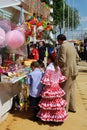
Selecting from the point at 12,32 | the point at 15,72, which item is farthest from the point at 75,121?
the point at 12,32

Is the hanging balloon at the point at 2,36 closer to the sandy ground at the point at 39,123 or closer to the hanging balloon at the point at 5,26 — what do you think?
the hanging balloon at the point at 5,26

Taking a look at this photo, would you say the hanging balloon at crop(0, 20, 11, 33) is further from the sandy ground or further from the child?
the sandy ground

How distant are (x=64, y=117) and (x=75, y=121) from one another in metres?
0.41

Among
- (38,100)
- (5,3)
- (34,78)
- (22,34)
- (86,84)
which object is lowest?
(86,84)

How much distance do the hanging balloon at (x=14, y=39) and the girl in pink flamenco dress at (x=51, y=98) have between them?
2.67 feet

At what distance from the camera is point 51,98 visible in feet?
24.3

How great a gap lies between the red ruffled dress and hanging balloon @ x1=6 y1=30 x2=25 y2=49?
0.86 m

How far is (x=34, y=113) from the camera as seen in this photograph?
26.2 ft

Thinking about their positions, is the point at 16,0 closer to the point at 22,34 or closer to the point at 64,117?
the point at 22,34

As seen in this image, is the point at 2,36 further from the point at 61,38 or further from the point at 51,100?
the point at 61,38

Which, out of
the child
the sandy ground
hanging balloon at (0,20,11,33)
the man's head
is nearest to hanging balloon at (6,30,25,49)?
hanging balloon at (0,20,11,33)

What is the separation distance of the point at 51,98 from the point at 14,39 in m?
1.42

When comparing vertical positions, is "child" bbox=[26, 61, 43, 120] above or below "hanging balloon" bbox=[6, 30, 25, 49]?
below

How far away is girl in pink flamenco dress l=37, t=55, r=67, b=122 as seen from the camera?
24.3 feet
